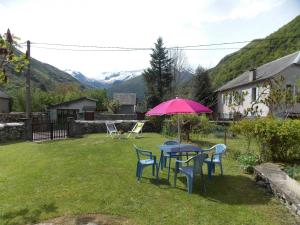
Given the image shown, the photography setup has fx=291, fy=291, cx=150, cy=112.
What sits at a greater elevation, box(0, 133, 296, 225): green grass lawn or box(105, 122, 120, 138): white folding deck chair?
box(105, 122, 120, 138): white folding deck chair

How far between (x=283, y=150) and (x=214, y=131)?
11049mm

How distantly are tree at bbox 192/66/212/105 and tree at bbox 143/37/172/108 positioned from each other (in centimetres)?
704

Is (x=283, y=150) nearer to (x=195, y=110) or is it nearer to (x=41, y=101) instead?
(x=195, y=110)

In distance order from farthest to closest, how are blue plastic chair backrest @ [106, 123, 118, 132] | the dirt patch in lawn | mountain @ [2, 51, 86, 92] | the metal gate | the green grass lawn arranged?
1. mountain @ [2, 51, 86, 92]
2. blue plastic chair backrest @ [106, 123, 118, 132]
3. the metal gate
4. the green grass lawn
5. the dirt patch in lawn

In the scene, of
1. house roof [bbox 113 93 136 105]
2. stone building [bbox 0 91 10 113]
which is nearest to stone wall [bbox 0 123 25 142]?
stone building [bbox 0 91 10 113]

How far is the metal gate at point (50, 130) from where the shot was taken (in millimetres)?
16989

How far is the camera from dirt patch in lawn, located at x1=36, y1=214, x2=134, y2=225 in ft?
16.3

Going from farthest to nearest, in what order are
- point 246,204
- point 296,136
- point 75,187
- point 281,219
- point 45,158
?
point 45,158
point 296,136
point 75,187
point 246,204
point 281,219

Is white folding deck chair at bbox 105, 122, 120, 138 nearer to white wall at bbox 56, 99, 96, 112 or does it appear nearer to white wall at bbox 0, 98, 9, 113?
white wall at bbox 56, 99, 96, 112

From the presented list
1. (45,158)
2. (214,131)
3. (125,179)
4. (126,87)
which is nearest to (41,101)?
(214,131)

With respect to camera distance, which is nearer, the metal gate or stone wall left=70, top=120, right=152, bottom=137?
the metal gate

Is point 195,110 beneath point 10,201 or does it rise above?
above

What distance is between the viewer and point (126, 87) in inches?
7490

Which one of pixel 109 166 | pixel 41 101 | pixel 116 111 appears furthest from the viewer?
pixel 116 111
